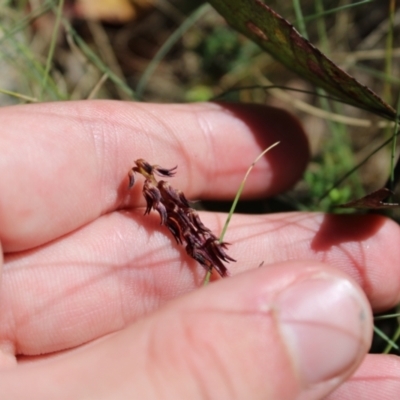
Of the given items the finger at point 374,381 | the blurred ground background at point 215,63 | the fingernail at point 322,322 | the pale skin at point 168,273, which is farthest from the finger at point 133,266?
the fingernail at point 322,322

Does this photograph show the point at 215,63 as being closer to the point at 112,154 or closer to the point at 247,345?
the point at 112,154

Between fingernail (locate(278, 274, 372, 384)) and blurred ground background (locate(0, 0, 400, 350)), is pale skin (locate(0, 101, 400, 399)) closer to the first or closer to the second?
fingernail (locate(278, 274, 372, 384))

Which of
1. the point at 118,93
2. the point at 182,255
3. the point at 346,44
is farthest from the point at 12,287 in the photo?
the point at 346,44

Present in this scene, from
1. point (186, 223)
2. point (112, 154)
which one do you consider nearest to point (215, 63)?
point (112, 154)

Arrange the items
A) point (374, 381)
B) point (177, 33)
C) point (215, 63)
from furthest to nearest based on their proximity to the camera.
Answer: point (215, 63)
point (177, 33)
point (374, 381)


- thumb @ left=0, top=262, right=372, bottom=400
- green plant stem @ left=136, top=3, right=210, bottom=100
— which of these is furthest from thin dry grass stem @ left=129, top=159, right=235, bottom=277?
green plant stem @ left=136, top=3, right=210, bottom=100

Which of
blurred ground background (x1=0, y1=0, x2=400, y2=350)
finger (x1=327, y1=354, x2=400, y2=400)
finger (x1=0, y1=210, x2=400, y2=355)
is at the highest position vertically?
blurred ground background (x1=0, y1=0, x2=400, y2=350)
